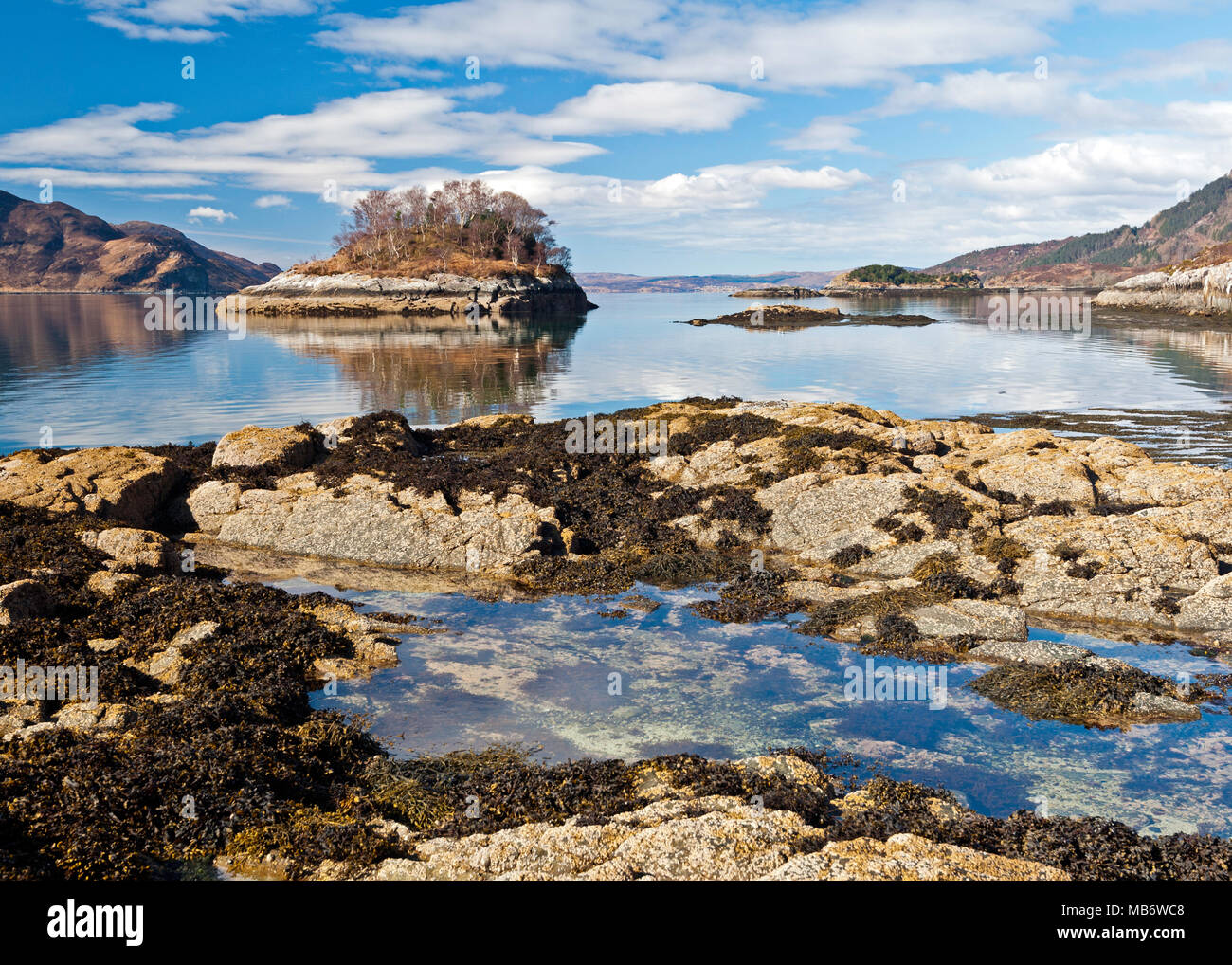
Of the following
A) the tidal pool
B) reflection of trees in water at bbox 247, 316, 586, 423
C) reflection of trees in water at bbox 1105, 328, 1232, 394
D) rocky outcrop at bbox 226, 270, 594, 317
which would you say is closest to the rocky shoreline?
the tidal pool

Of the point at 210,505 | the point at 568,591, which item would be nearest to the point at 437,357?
the point at 210,505

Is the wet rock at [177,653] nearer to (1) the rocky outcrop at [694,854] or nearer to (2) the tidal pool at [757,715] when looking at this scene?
(2) the tidal pool at [757,715]

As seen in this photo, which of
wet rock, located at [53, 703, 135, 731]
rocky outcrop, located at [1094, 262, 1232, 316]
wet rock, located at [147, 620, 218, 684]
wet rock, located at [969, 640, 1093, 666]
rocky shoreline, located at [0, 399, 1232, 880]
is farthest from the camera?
rocky outcrop, located at [1094, 262, 1232, 316]

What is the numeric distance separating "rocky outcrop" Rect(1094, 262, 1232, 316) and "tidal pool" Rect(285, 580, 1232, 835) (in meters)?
110

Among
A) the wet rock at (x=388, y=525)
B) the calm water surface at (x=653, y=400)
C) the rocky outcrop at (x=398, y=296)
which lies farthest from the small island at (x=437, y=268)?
the wet rock at (x=388, y=525)

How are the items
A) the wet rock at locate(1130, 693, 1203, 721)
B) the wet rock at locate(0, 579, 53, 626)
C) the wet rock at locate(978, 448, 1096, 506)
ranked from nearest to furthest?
1. the wet rock at locate(1130, 693, 1203, 721)
2. the wet rock at locate(0, 579, 53, 626)
3. the wet rock at locate(978, 448, 1096, 506)

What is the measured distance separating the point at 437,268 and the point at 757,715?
13308 cm

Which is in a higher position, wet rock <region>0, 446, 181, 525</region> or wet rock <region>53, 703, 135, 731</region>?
wet rock <region>0, 446, 181, 525</region>

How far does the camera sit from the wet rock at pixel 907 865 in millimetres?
6223

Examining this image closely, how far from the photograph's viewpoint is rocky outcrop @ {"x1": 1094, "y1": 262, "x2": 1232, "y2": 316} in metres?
105

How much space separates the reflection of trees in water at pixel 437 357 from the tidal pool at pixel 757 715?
2182 centimetres

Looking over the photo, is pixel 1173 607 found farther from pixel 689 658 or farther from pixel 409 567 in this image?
pixel 409 567

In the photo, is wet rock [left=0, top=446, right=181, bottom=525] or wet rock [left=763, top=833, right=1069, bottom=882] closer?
wet rock [left=763, top=833, right=1069, bottom=882]

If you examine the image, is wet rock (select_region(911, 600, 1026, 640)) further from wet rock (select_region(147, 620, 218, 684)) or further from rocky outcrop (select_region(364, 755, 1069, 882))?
wet rock (select_region(147, 620, 218, 684))
